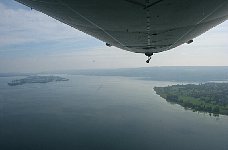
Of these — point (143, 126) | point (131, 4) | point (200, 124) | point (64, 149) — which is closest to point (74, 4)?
point (131, 4)

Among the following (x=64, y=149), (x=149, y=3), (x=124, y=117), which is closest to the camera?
(x=149, y=3)

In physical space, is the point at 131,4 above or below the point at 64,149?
above

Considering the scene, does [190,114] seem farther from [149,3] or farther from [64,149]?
[149,3]

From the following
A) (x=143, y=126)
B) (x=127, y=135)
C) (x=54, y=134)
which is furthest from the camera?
(x=143, y=126)

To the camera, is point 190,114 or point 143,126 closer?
point 143,126

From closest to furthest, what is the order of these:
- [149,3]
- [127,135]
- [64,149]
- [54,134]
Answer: [149,3], [64,149], [127,135], [54,134]

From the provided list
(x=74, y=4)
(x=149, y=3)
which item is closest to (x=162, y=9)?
(x=149, y=3)

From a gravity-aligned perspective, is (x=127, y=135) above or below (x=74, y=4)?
below

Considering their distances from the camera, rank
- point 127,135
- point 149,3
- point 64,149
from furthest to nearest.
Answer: point 127,135
point 64,149
point 149,3

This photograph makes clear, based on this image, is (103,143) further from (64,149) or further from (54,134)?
(54,134)
